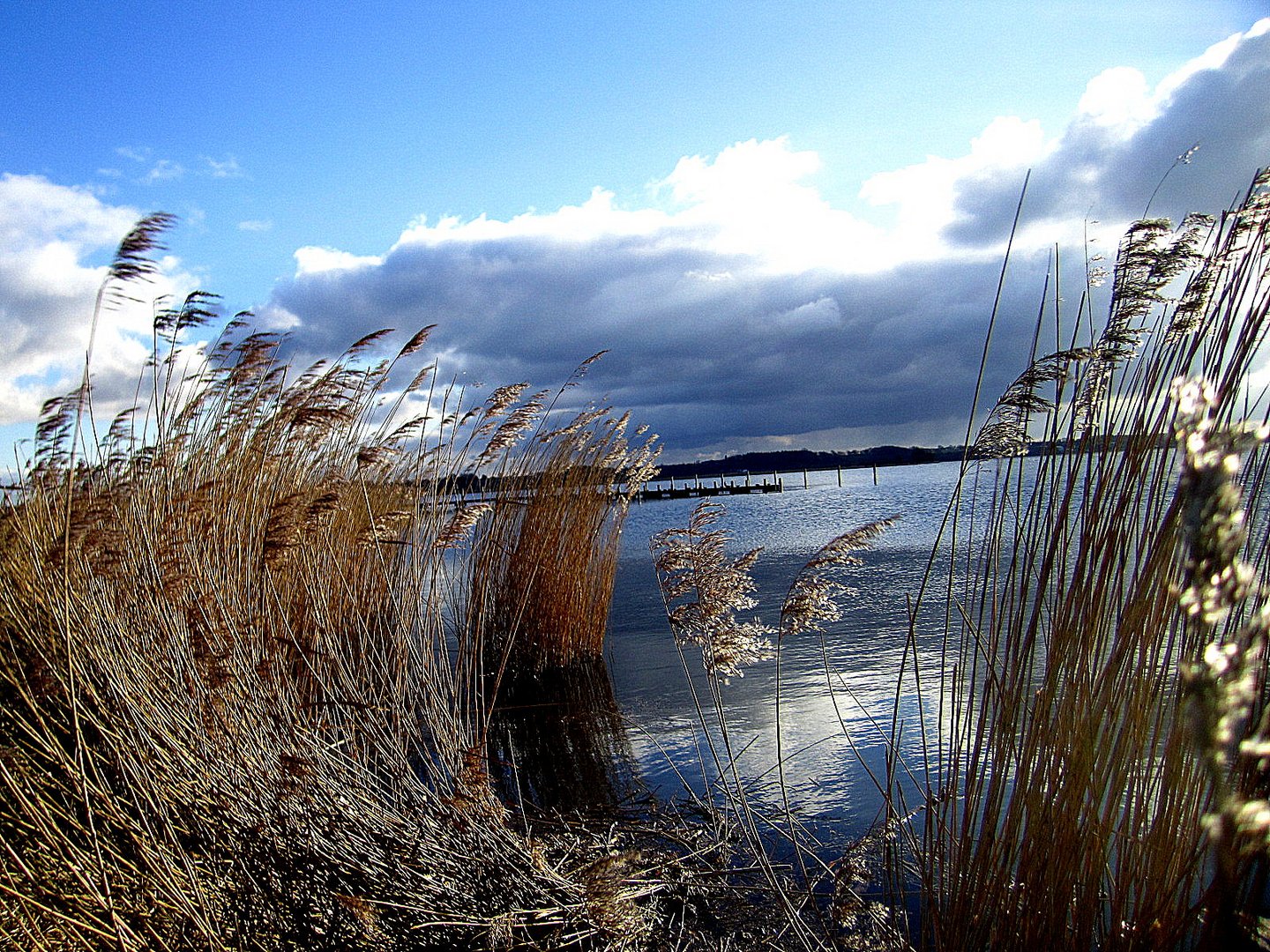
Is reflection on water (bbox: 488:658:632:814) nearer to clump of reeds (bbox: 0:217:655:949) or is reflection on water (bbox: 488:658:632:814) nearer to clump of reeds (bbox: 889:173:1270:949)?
clump of reeds (bbox: 0:217:655:949)

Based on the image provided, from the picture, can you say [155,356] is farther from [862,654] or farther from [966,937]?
[862,654]

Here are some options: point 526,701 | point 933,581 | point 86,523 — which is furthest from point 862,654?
point 86,523

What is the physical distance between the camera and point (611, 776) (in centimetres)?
464

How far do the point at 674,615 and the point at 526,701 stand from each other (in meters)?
3.72

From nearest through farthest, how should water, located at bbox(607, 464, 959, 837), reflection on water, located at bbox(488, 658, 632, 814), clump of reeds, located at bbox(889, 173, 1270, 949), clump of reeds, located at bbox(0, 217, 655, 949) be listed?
clump of reeds, located at bbox(889, 173, 1270, 949)
clump of reeds, located at bbox(0, 217, 655, 949)
water, located at bbox(607, 464, 959, 837)
reflection on water, located at bbox(488, 658, 632, 814)

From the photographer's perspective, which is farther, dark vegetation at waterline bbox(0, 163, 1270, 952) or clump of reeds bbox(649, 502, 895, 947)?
clump of reeds bbox(649, 502, 895, 947)

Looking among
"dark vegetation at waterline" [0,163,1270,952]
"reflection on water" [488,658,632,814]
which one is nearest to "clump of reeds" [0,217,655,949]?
"dark vegetation at waterline" [0,163,1270,952]

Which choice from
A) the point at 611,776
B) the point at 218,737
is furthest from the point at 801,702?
the point at 218,737

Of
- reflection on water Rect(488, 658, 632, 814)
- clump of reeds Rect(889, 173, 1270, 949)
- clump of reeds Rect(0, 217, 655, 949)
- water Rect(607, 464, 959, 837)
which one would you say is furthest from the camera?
reflection on water Rect(488, 658, 632, 814)

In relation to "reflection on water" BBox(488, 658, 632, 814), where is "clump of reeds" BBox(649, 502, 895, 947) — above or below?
above

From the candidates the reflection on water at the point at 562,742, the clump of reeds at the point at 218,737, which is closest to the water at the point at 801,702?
the reflection on water at the point at 562,742

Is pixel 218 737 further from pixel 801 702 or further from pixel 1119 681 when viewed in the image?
pixel 801 702

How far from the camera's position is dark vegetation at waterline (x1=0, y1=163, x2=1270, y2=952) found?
1.75m

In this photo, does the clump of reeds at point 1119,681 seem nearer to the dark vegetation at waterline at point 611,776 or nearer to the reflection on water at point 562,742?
the dark vegetation at waterline at point 611,776
